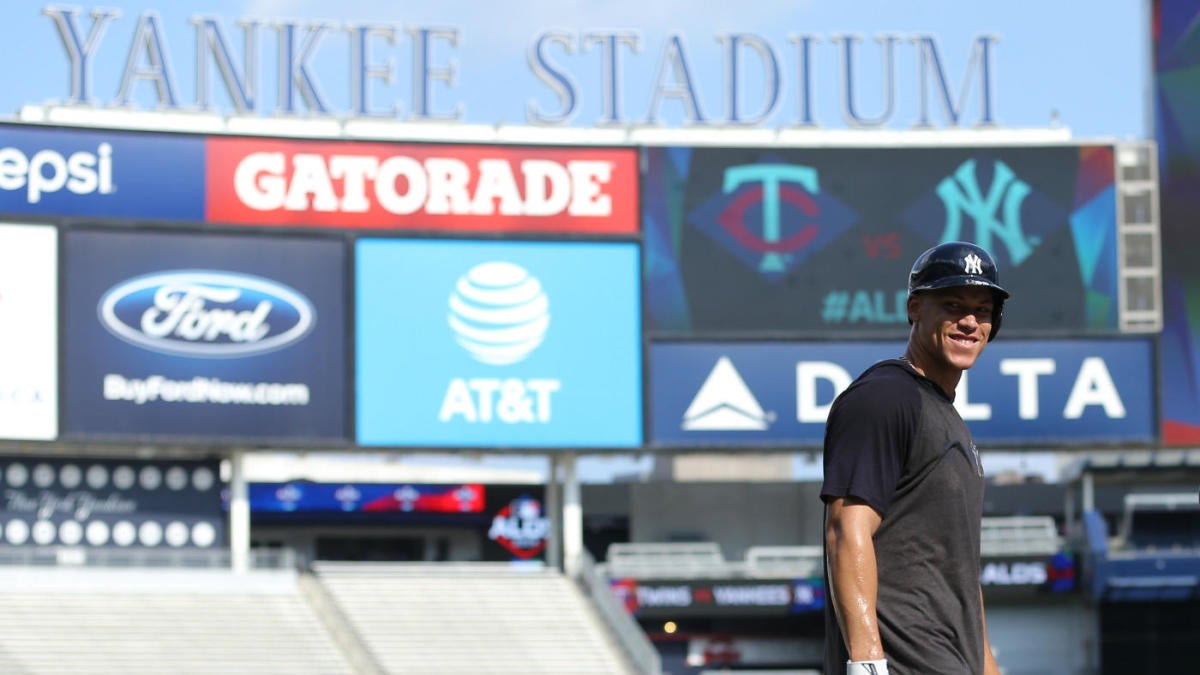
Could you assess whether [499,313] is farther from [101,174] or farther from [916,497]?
[916,497]

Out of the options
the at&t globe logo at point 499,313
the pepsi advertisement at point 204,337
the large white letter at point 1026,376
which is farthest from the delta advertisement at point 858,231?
the pepsi advertisement at point 204,337

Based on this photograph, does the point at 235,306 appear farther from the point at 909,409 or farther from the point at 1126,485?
the point at 909,409

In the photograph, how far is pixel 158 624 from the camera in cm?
3466

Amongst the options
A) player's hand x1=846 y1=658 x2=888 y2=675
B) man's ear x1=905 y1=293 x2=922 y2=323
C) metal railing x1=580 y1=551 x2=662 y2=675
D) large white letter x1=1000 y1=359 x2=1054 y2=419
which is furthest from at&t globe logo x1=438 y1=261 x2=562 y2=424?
player's hand x1=846 y1=658 x2=888 y2=675

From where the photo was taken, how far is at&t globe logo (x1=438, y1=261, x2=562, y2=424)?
36.0 m

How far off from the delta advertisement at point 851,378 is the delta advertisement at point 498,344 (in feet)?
2.91

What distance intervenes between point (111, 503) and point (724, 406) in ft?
34.1

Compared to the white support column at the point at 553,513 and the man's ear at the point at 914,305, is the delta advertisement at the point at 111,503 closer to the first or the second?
the white support column at the point at 553,513

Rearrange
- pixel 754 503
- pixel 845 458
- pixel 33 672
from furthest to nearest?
pixel 754 503, pixel 33 672, pixel 845 458

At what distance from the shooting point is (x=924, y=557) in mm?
5148

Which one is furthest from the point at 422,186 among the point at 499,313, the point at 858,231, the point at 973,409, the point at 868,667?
the point at 868,667

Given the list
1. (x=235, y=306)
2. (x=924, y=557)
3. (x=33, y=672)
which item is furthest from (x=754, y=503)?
(x=924, y=557)

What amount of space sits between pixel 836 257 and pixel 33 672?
14.7 m

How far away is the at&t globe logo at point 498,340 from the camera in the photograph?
36.0 metres
